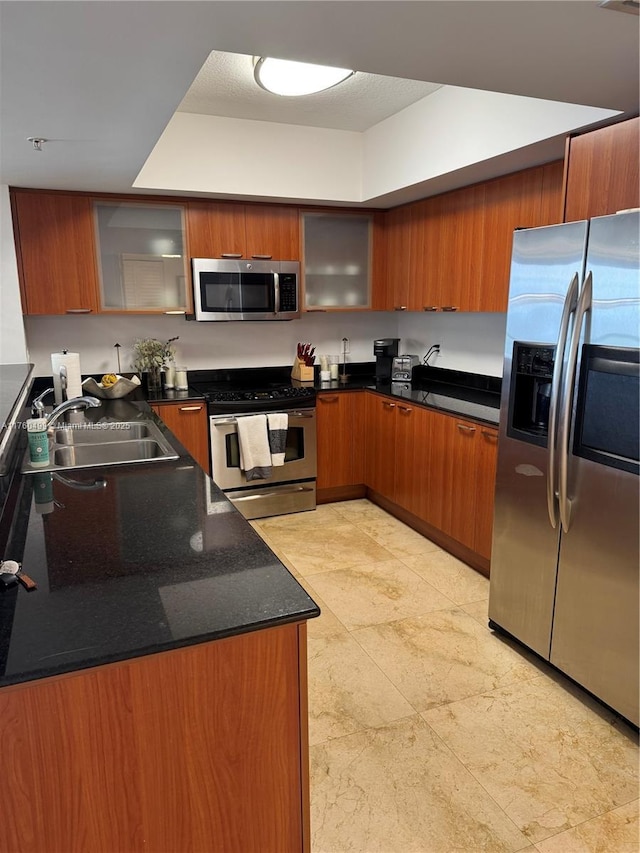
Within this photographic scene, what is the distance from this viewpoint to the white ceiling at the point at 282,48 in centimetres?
139

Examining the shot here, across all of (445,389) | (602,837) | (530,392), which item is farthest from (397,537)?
(602,837)

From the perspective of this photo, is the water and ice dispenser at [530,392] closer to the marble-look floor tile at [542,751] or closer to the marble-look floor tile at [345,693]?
the marble-look floor tile at [542,751]

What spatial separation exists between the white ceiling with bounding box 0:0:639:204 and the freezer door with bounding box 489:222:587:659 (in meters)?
0.53

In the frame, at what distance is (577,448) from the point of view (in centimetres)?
213

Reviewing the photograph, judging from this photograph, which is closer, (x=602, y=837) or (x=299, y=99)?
(x=602, y=837)

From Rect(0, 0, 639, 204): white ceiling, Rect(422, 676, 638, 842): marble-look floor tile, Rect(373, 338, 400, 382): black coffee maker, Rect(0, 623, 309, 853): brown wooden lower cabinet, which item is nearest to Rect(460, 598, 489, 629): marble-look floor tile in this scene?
Rect(422, 676, 638, 842): marble-look floor tile

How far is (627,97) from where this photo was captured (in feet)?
6.94

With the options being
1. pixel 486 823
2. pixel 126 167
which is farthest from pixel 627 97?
pixel 486 823

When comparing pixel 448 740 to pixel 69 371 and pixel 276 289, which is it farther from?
pixel 276 289

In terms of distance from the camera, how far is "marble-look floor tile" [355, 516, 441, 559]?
12.0 feet

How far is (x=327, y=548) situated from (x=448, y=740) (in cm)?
169

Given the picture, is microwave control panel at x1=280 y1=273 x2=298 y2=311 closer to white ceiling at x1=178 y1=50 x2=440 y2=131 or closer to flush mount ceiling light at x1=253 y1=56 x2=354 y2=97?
white ceiling at x1=178 y1=50 x2=440 y2=131

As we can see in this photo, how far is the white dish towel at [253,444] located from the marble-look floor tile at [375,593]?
0.97 metres

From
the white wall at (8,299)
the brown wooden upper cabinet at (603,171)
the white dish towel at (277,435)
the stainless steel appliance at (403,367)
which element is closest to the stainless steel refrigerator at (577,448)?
the brown wooden upper cabinet at (603,171)
